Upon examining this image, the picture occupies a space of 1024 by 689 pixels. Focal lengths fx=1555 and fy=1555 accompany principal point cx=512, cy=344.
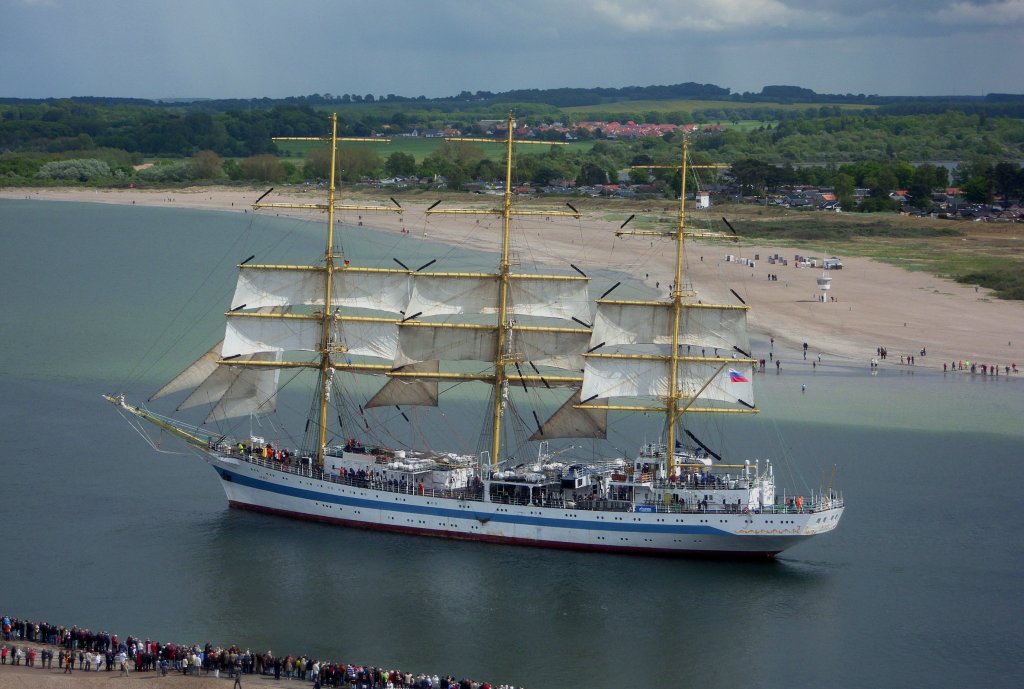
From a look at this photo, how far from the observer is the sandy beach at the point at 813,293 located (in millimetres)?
82750

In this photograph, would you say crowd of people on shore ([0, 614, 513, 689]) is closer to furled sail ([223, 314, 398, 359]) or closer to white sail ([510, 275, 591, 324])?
furled sail ([223, 314, 398, 359])

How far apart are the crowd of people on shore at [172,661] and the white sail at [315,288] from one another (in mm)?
18323

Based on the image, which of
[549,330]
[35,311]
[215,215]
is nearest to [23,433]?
[549,330]

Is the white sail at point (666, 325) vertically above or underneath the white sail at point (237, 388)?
above

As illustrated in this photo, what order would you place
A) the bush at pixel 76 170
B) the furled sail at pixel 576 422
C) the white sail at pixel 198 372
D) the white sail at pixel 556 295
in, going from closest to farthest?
the furled sail at pixel 576 422 → the white sail at pixel 556 295 → the white sail at pixel 198 372 → the bush at pixel 76 170

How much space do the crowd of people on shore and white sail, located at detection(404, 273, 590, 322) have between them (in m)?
17.1

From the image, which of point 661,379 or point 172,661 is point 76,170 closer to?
point 661,379

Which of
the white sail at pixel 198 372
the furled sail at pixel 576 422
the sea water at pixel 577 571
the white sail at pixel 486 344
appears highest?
the white sail at pixel 486 344

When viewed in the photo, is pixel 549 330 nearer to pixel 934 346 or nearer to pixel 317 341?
pixel 317 341

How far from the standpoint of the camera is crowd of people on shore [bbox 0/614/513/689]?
3784 cm

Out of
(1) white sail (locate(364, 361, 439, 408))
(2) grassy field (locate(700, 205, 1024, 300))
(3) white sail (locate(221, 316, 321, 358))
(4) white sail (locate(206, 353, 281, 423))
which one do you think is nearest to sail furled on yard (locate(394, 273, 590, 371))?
(1) white sail (locate(364, 361, 439, 408))

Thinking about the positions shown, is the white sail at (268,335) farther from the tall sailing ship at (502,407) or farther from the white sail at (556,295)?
the white sail at (556,295)

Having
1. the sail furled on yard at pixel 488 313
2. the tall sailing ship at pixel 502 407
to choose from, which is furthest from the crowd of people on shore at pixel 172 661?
A: the sail furled on yard at pixel 488 313

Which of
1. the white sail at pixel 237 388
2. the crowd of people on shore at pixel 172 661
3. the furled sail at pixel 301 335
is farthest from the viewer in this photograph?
the white sail at pixel 237 388
